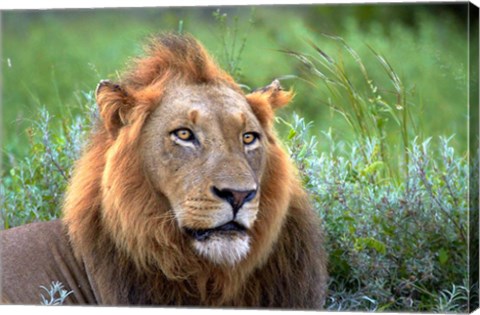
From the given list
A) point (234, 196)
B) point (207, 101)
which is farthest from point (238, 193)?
point (207, 101)

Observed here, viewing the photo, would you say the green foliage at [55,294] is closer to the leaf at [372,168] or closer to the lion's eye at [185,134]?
the lion's eye at [185,134]

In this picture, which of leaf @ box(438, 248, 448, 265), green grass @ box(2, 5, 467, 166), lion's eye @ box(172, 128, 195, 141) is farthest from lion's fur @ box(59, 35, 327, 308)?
leaf @ box(438, 248, 448, 265)

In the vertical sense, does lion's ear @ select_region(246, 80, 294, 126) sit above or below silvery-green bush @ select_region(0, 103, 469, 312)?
above

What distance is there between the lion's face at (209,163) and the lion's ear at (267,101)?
0.16ft

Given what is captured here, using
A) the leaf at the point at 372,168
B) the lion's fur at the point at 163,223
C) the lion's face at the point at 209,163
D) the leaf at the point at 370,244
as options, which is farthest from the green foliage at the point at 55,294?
the leaf at the point at 372,168

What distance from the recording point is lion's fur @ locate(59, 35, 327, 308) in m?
4.49

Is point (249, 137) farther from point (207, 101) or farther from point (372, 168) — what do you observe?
point (372, 168)

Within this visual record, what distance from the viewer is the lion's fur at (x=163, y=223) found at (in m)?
4.49

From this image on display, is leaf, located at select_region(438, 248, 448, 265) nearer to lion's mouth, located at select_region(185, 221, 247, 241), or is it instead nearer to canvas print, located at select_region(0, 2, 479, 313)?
canvas print, located at select_region(0, 2, 479, 313)

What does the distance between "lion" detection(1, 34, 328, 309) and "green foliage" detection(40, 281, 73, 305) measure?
0.11ft

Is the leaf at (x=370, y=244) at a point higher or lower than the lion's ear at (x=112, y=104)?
lower

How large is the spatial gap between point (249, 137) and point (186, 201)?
1.12ft

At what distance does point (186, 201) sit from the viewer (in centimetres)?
438

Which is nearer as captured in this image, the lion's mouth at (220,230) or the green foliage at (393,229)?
the lion's mouth at (220,230)
